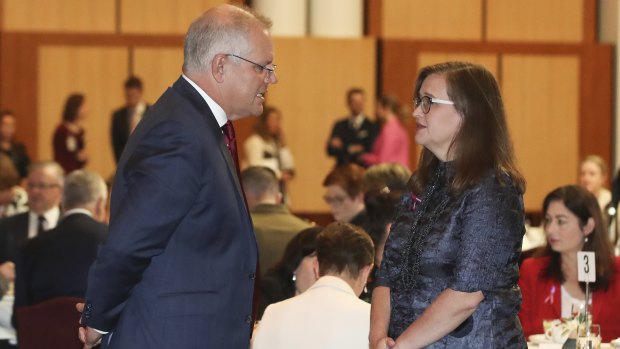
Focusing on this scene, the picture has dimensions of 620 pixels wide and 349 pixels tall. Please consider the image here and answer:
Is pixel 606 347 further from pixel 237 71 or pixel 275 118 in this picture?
pixel 275 118

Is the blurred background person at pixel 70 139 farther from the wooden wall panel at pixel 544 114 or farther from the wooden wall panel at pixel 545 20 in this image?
the wooden wall panel at pixel 545 20

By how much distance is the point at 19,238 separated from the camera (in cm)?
657

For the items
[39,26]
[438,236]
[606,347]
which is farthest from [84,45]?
[438,236]

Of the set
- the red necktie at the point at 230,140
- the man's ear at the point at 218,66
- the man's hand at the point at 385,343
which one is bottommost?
the man's hand at the point at 385,343

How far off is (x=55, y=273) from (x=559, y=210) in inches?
90.5

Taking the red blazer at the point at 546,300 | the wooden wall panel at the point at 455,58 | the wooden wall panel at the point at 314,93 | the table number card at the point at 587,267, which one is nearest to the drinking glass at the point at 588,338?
→ the table number card at the point at 587,267

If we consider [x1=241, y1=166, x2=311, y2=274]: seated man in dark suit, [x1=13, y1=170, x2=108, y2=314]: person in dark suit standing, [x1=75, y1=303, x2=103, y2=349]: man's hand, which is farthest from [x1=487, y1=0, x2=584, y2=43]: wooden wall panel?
[x1=75, y1=303, x2=103, y2=349]: man's hand

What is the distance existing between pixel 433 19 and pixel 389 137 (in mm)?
1878

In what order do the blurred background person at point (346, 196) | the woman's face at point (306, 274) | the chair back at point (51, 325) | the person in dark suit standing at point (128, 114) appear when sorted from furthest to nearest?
1. the person in dark suit standing at point (128, 114)
2. the blurred background person at point (346, 196)
3. the woman's face at point (306, 274)
4. the chair back at point (51, 325)

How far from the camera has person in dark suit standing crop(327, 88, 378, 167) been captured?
37.8ft

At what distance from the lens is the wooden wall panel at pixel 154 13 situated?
39.1 ft

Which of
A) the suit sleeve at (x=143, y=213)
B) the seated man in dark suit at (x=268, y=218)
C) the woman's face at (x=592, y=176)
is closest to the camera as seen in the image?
the suit sleeve at (x=143, y=213)

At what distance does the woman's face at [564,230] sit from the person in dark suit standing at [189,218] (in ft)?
8.29

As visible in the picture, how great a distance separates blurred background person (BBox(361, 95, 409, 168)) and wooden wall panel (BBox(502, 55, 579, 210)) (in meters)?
1.72
